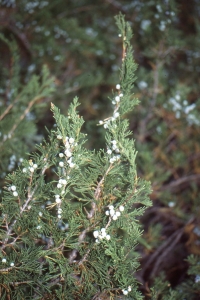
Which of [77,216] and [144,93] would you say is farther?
[144,93]

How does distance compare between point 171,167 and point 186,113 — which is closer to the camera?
point 186,113

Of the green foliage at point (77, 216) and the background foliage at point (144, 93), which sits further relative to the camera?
the background foliage at point (144, 93)

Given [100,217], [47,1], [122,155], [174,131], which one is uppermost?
[47,1]

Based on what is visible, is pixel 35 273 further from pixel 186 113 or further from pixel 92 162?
pixel 186 113

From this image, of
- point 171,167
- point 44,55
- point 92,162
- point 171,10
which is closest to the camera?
point 92,162

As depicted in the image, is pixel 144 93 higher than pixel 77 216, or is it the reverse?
pixel 77 216

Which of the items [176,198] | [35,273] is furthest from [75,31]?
[35,273]

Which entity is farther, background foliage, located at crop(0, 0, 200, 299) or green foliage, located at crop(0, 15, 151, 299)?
background foliage, located at crop(0, 0, 200, 299)

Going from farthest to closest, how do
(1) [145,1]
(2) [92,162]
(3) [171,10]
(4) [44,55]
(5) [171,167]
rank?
(4) [44,55] < (5) [171,167] < (1) [145,1] < (3) [171,10] < (2) [92,162]
